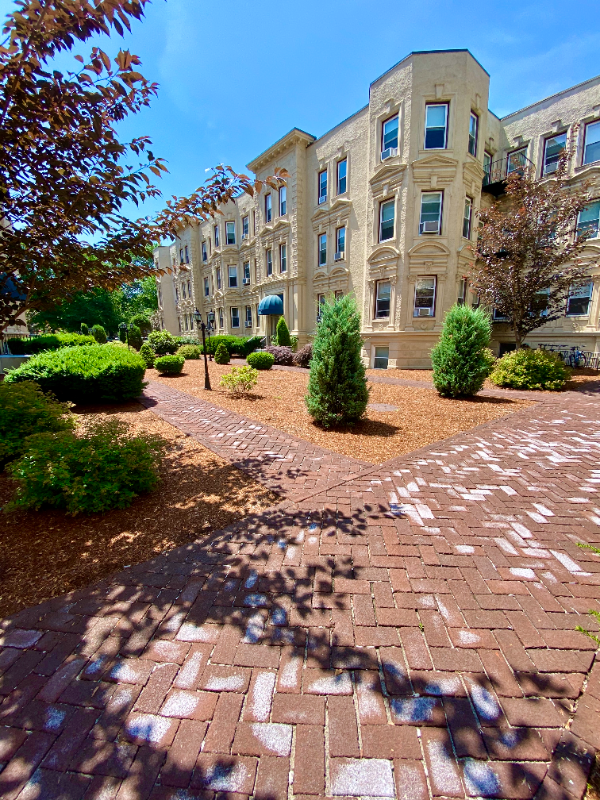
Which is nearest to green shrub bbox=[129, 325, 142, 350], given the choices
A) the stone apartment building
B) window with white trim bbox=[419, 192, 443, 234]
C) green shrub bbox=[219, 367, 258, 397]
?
the stone apartment building

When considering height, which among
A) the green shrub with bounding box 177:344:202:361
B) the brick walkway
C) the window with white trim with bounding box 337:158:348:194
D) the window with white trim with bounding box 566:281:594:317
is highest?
the window with white trim with bounding box 337:158:348:194

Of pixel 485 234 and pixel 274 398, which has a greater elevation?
pixel 485 234

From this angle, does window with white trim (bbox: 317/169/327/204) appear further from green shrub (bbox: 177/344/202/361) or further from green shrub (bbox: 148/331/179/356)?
green shrub (bbox: 148/331/179/356)

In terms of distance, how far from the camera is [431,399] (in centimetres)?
977

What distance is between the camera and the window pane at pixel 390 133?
619 inches

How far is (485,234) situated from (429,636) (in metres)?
14.2

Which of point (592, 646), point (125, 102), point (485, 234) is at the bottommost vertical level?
point (592, 646)

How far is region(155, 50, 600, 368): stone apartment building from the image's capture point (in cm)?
1515

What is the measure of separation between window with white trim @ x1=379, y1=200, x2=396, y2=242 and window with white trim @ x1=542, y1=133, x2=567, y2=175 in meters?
8.55

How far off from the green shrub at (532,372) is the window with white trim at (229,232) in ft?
83.6

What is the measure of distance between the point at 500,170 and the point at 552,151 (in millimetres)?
2378

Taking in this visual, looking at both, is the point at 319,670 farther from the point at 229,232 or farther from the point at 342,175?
the point at 229,232

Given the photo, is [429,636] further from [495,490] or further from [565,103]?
[565,103]

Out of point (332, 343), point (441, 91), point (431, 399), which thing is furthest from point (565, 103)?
point (332, 343)
